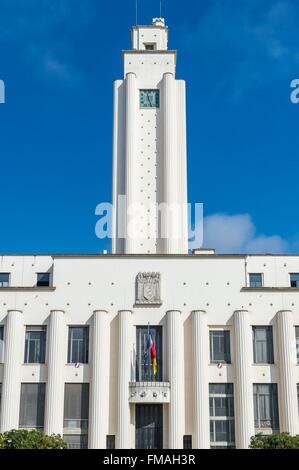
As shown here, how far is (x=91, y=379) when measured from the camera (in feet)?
159

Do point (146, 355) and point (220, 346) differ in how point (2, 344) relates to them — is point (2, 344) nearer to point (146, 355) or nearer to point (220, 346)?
point (146, 355)

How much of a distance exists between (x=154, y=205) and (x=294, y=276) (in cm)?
1410

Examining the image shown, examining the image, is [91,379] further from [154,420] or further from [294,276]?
[294,276]

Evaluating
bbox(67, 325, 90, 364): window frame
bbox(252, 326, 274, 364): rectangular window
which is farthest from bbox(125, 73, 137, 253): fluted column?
bbox(252, 326, 274, 364): rectangular window

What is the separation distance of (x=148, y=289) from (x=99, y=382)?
7778 millimetres

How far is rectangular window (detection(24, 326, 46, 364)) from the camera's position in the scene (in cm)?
4950

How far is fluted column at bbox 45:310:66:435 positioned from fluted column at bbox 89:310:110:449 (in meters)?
2.21

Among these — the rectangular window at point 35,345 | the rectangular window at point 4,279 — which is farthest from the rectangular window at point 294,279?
the rectangular window at point 4,279

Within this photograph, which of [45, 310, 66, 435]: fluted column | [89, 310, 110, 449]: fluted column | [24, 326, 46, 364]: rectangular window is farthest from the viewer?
[24, 326, 46, 364]: rectangular window

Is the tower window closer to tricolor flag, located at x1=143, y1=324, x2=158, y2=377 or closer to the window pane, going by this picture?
tricolor flag, located at x1=143, y1=324, x2=158, y2=377

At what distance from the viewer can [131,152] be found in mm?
62719

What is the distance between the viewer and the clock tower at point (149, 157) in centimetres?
6047
